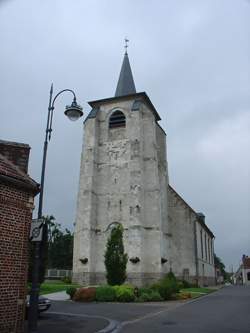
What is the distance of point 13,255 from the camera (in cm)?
973

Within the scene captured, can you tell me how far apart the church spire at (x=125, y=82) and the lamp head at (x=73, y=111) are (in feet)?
115

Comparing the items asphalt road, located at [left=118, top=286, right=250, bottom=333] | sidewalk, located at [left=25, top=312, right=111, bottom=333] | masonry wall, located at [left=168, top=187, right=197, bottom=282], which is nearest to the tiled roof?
sidewalk, located at [left=25, top=312, right=111, bottom=333]

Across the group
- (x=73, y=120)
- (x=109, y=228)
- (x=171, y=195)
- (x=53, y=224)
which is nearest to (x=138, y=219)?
(x=109, y=228)

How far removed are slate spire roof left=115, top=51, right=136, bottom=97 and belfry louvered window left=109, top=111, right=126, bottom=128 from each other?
3270 millimetres

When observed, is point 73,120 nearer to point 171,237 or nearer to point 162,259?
point 162,259

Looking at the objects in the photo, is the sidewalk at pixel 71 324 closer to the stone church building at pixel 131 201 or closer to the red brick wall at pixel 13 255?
the red brick wall at pixel 13 255

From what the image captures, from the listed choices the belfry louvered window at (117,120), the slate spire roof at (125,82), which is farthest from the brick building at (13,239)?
the slate spire roof at (125,82)

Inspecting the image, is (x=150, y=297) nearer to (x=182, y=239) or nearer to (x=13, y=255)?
(x=13, y=255)

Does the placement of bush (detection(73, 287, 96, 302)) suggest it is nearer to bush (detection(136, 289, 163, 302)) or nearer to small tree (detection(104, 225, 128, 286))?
bush (detection(136, 289, 163, 302))

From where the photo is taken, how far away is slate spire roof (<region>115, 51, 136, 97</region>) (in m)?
45.7

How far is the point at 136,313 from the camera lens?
54.3 ft

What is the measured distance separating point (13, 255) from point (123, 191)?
29.4 meters

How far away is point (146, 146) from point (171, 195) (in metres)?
8.69

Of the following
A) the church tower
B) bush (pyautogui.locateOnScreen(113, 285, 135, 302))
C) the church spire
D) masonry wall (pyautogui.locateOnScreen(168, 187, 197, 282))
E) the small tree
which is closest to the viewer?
bush (pyautogui.locateOnScreen(113, 285, 135, 302))
